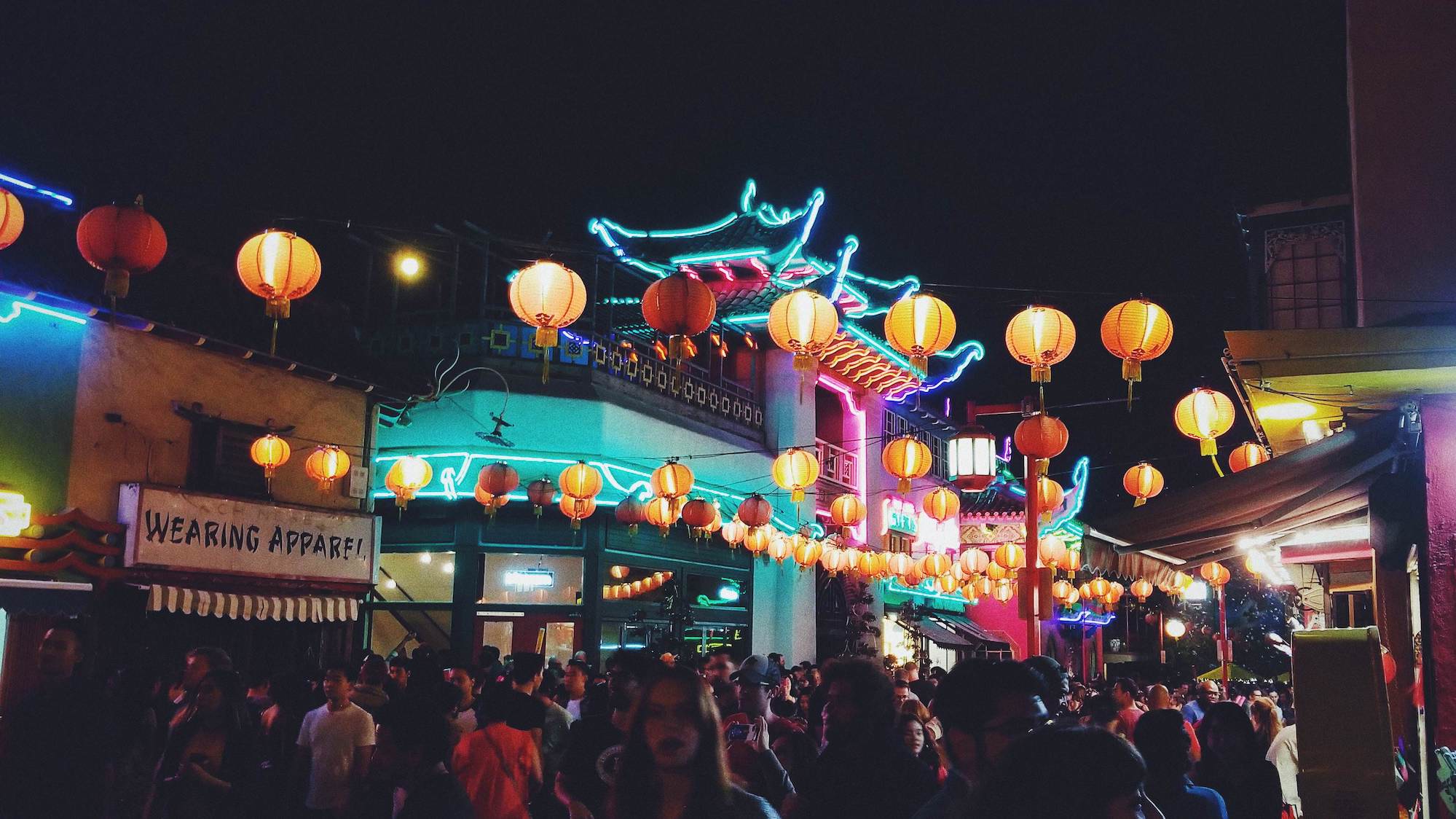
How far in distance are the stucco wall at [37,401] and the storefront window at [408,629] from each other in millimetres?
7552

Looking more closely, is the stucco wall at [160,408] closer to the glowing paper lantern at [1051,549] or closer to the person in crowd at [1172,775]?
the person in crowd at [1172,775]

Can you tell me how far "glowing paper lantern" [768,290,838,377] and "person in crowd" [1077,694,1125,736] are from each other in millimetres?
4301

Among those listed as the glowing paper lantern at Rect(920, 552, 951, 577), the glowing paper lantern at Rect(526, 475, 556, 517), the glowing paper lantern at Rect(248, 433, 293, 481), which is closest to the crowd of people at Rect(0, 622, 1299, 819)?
the glowing paper lantern at Rect(248, 433, 293, 481)

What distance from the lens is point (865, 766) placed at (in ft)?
15.1

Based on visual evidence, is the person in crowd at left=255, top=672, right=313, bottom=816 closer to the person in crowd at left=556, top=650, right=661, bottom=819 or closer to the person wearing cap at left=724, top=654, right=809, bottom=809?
the person wearing cap at left=724, top=654, right=809, bottom=809

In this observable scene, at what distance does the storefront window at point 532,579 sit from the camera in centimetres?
2067

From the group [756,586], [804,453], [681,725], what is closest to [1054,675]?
[681,725]

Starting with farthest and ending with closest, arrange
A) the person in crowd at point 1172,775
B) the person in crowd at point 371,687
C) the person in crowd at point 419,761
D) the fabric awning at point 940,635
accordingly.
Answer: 1. the fabric awning at point 940,635
2. the person in crowd at point 371,687
3. the person in crowd at point 1172,775
4. the person in crowd at point 419,761

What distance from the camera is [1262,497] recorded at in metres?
9.72

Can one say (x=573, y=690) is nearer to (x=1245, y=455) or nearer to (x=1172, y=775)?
(x=1172, y=775)

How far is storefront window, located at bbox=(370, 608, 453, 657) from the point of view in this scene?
66.5 feet

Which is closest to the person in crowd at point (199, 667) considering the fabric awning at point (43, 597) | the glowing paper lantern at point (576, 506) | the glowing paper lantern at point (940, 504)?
the fabric awning at point (43, 597)

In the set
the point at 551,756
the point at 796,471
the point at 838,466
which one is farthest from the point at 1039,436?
the point at 838,466

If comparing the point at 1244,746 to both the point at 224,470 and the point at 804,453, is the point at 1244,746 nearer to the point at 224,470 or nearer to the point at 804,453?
the point at 804,453
